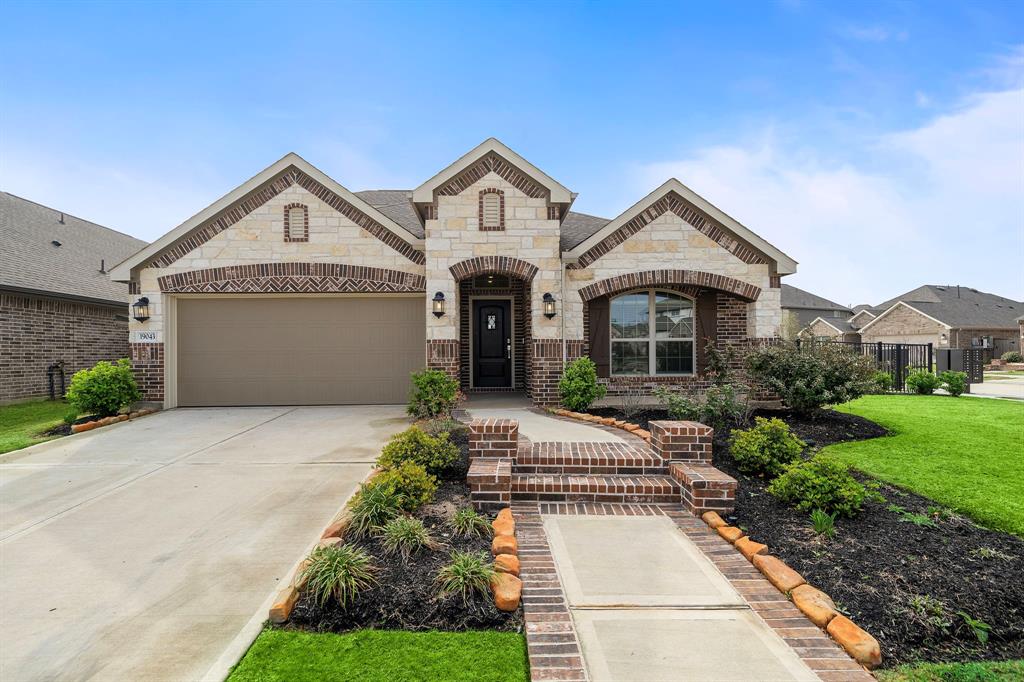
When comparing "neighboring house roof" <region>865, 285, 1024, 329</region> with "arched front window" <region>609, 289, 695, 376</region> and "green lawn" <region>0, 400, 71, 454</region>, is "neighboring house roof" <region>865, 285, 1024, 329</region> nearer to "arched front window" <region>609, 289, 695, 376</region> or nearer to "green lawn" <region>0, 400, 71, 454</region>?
"arched front window" <region>609, 289, 695, 376</region>

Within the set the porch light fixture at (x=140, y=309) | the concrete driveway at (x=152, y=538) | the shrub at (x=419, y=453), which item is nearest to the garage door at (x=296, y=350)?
the porch light fixture at (x=140, y=309)

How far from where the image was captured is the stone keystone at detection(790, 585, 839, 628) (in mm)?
2615

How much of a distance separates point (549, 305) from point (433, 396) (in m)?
2.98

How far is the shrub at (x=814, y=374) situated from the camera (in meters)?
7.11

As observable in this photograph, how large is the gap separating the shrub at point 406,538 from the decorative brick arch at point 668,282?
6966mm

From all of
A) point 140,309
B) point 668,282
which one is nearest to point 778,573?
point 668,282

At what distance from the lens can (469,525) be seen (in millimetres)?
3660

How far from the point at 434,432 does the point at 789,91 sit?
33.9 feet

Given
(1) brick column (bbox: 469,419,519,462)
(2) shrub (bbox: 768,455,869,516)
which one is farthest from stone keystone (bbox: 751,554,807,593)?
(1) brick column (bbox: 469,419,519,462)

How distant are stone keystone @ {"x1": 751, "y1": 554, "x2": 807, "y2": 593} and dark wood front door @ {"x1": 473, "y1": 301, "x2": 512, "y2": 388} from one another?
9.09 m

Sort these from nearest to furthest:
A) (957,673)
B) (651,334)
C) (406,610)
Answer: (957,673) → (406,610) → (651,334)

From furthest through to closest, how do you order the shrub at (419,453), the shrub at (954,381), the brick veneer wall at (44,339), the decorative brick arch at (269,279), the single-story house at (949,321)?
the single-story house at (949,321), the shrub at (954,381), the brick veneer wall at (44,339), the decorative brick arch at (269,279), the shrub at (419,453)

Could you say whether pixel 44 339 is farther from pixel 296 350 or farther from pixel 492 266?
pixel 492 266

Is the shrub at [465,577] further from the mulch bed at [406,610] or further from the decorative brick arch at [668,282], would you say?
the decorative brick arch at [668,282]
